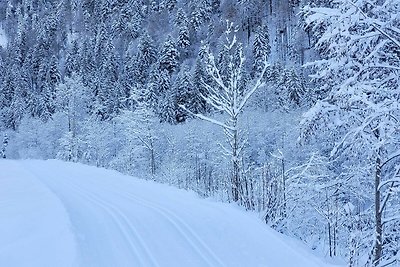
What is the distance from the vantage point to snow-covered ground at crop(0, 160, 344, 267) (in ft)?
20.9

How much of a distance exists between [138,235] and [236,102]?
7195mm

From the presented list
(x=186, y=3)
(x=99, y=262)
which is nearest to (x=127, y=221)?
(x=99, y=262)

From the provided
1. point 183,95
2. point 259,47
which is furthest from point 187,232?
point 259,47

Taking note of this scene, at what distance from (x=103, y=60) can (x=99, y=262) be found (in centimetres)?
8383

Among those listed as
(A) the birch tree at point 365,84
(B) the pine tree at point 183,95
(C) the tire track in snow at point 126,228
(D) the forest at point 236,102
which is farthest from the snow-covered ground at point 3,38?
(A) the birch tree at point 365,84

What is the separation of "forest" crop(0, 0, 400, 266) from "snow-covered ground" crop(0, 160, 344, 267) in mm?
1050

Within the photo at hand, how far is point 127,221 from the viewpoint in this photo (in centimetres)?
887

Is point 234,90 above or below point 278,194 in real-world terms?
above

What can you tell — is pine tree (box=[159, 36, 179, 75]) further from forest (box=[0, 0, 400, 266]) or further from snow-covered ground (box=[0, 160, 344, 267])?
snow-covered ground (box=[0, 160, 344, 267])

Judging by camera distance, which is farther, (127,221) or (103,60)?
(103,60)

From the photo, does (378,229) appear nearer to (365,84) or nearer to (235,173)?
(365,84)

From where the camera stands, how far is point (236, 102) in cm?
1379

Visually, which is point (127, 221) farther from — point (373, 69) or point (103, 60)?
point (103, 60)

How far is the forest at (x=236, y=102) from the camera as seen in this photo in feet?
23.5
